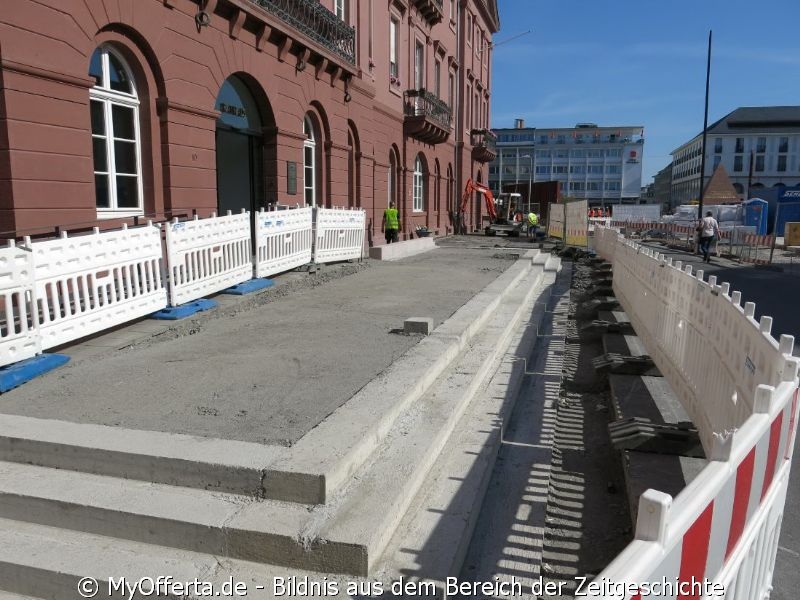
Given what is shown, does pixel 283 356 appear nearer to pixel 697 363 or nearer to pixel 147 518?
pixel 147 518

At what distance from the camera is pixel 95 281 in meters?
6.54

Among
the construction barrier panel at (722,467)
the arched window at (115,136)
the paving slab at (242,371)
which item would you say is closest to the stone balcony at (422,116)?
the arched window at (115,136)

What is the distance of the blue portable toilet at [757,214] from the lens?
34719mm

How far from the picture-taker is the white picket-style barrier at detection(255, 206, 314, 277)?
10.4 m

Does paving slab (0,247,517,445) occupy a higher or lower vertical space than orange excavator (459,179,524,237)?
lower

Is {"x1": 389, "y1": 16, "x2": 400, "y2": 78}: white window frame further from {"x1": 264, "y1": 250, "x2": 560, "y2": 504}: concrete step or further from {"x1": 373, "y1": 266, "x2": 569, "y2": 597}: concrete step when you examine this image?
{"x1": 373, "y1": 266, "x2": 569, "y2": 597}: concrete step

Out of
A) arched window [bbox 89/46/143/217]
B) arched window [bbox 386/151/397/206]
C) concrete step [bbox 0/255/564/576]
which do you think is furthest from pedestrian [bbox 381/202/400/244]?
concrete step [bbox 0/255/564/576]

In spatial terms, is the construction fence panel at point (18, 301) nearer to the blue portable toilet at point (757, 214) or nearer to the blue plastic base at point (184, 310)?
the blue plastic base at point (184, 310)

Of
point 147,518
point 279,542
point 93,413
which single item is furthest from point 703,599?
point 93,413

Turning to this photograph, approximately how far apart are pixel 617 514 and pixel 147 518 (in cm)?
284

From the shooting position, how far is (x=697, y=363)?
5.00 m

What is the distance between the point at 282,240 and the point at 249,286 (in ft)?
5.61

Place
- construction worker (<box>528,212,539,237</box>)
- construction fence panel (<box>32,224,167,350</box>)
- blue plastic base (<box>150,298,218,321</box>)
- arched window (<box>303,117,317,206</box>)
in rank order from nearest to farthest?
1. construction fence panel (<box>32,224,167,350</box>)
2. blue plastic base (<box>150,298,218,321</box>)
3. arched window (<box>303,117,317,206</box>)
4. construction worker (<box>528,212,539,237</box>)

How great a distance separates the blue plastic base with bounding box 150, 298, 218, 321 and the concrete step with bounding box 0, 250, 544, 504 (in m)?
3.52
